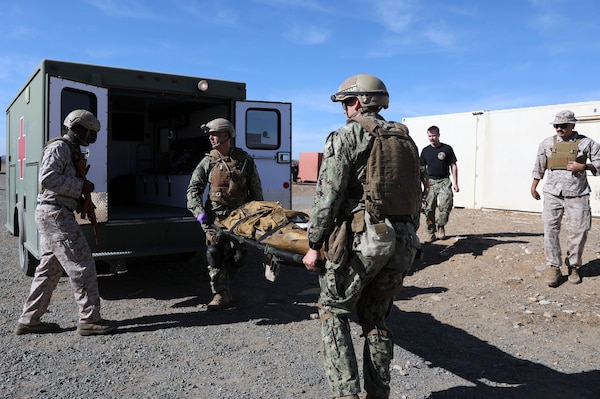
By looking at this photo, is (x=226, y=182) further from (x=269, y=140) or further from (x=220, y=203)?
(x=269, y=140)

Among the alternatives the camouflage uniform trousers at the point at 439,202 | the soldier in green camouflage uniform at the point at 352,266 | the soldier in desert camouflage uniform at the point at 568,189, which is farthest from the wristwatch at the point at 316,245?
the camouflage uniform trousers at the point at 439,202

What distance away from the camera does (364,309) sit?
3.07 m

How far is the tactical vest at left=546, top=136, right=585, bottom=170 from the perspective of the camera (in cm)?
576

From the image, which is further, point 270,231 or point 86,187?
point 86,187

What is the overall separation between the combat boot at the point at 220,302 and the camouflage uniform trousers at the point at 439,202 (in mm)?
4118

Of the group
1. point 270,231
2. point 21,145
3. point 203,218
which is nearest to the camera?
point 270,231

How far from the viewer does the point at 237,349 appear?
13.7 ft

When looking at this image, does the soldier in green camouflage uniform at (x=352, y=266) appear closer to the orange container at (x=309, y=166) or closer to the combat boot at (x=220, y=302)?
the combat boot at (x=220, y=302)

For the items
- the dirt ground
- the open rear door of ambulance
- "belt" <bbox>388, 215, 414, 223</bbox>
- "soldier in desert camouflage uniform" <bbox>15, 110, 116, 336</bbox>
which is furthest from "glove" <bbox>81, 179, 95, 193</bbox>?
the dirt ground

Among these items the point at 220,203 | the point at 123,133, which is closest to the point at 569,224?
the point at 220,203

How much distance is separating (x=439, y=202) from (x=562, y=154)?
248 centimetres

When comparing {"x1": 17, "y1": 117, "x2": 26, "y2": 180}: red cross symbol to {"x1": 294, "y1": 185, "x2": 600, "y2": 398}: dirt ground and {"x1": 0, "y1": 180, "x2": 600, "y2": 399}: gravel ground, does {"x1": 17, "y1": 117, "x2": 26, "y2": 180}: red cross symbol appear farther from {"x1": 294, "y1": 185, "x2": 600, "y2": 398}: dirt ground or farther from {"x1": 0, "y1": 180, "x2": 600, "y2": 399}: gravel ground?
{"x1": 294, "y1": 185, "x2": 600, "y2": 398}: dirt ground

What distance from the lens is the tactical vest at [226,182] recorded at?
5121mm

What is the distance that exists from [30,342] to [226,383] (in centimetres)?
194
